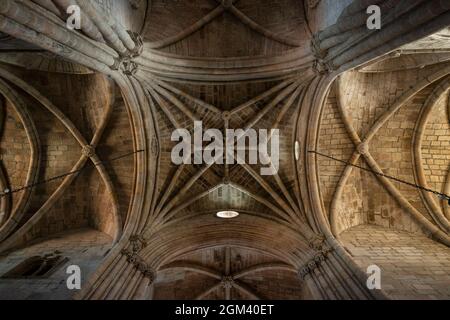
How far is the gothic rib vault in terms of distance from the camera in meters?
8.96

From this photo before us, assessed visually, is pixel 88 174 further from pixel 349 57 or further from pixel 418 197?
pixel 418 197

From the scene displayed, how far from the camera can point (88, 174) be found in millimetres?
10734

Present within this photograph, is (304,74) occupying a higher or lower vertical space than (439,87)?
higher

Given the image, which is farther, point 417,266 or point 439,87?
point 439,87

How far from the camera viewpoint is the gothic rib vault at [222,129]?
29.4 ft

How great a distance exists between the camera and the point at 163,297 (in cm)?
1327

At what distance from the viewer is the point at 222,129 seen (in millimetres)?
11562
